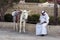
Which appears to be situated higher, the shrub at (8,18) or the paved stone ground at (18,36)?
the shrub at (8,18)

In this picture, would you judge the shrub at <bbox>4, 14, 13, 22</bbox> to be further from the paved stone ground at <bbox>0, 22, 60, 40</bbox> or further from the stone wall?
the paved stone ground at <bbox>0, 22, 60, 40</bbox>

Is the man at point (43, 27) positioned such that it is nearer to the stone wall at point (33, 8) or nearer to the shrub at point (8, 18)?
the stone wall at point (33, 8)

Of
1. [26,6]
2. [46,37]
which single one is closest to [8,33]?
[46,37]

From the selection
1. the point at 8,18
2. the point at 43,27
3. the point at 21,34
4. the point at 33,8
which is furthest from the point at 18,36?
the point at 33,8

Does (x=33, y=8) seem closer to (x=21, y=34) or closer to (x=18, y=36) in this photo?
(x=21, y=34)

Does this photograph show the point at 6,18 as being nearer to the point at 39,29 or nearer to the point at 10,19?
the point at 10,19

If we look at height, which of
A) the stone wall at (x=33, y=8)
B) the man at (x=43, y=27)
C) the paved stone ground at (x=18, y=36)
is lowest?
the paved stone ground at (x=18, y=36)

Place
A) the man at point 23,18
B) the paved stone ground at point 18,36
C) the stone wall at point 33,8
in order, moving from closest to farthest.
→ the paved stone ground at point 18,36 → the man at point 23,18 → the stone wall at point 33,8

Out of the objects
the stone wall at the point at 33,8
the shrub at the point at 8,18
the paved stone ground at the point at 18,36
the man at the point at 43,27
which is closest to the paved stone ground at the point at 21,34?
the paved stone ground at the point at 18,36

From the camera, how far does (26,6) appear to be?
20.0 meters

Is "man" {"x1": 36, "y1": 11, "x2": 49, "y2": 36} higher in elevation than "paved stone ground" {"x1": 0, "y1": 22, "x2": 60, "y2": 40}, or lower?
higher

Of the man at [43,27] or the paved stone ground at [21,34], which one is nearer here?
the paved stone ground at [21,34]

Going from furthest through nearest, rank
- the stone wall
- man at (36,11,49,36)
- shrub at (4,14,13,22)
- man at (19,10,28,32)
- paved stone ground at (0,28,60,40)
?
the stone wall → shrub at (4,14,13,22) → man at (19,10,28,32) → man at (36,11,49,36) → paved stone ground at (0,28,60,40)

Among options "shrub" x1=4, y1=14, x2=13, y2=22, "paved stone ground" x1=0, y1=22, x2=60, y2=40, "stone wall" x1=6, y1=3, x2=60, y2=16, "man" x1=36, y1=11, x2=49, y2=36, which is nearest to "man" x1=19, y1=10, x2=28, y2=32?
"paved stone ground" x1=0, y1=22, x2=60, y2=40
